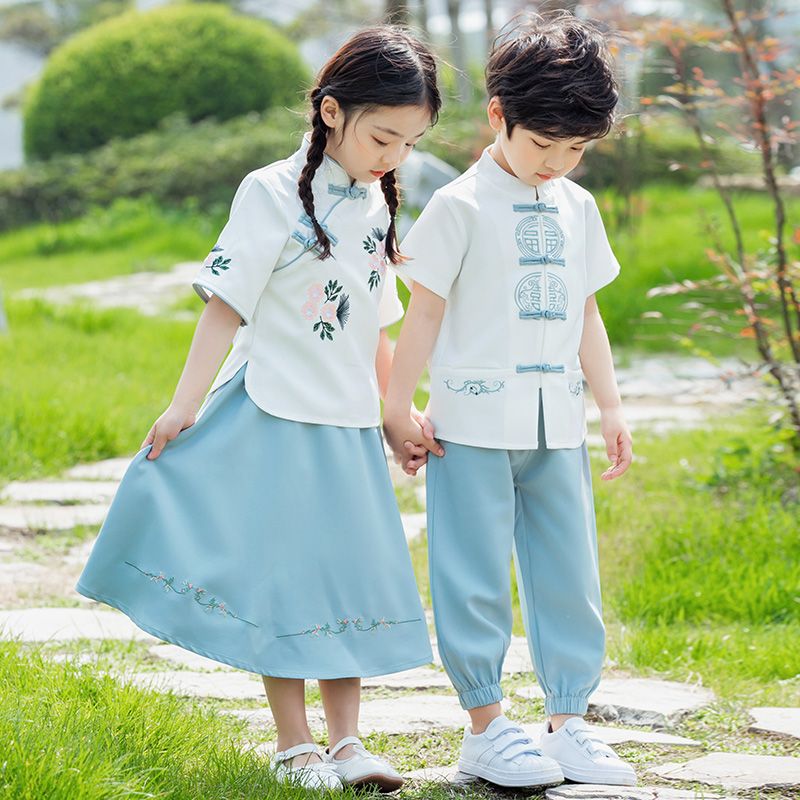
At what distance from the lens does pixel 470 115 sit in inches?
493

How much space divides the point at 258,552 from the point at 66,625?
1103mm

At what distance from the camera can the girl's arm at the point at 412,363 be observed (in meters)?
2.29

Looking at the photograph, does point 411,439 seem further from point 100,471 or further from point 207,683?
point 100,471

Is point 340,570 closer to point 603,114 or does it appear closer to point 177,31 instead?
point 603,114

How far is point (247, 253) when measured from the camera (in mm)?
2170

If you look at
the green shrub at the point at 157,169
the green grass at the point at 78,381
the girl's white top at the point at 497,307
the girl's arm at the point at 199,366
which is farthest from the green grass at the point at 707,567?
the green shrub at the point at 157,169

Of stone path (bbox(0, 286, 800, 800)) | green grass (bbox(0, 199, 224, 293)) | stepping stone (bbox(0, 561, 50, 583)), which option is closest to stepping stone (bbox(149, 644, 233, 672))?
stone path (bbox(0, 286, 800, 800))

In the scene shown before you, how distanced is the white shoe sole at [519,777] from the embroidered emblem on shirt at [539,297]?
31.2 inches

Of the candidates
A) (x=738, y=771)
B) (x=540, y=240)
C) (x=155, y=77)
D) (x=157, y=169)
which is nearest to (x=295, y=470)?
(x=540, y=240)

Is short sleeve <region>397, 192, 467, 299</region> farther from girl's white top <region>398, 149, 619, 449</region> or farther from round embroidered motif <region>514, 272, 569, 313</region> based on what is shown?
round embroidered motif <region>514, 272, 569, 313</region>

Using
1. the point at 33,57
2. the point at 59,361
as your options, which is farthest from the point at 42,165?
the point at 33,57

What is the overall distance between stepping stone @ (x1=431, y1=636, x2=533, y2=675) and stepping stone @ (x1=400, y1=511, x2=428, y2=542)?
30.5 inches

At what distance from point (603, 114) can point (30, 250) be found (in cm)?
977

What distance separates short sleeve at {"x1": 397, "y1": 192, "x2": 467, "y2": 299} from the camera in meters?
2.27
